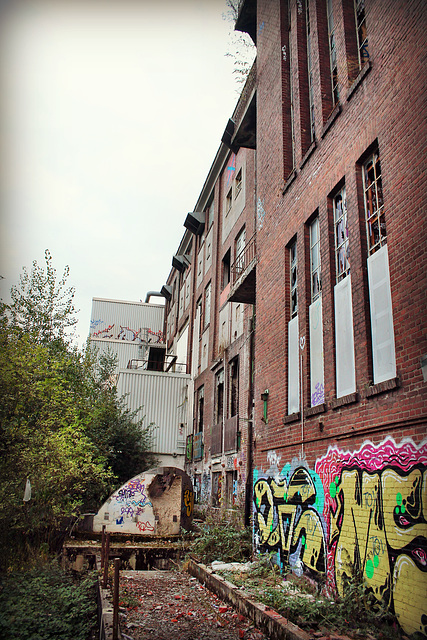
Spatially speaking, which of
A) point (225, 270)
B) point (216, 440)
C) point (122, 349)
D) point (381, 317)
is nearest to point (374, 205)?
point (381, 317)

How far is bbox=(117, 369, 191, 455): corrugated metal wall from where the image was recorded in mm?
24875

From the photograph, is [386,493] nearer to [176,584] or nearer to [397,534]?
[397,534]

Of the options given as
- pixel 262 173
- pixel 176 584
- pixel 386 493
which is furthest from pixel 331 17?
pixel 176 584

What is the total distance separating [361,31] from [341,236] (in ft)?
12.6

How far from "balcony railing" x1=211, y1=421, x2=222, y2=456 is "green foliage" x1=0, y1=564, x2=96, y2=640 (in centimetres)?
928

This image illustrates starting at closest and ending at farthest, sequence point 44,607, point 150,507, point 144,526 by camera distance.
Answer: point 44,607, point 144,526, point 150,507

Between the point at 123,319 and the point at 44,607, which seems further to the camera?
the point at 123,319

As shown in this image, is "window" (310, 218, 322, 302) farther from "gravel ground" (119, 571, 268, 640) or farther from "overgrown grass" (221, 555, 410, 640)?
"gravel ground" (119, 571, 268, 640)

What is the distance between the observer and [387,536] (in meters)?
5.88

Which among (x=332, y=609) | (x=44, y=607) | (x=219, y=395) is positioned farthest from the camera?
(x=219, y=395)

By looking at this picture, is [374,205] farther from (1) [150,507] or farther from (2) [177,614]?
(1) [150,507]

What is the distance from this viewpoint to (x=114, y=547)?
1304cm

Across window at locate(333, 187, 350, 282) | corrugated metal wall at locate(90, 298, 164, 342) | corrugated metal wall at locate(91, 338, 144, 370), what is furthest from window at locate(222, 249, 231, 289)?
corrugated metal wall at locate(90, 298, 164, 342)

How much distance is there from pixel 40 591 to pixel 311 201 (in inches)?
340
